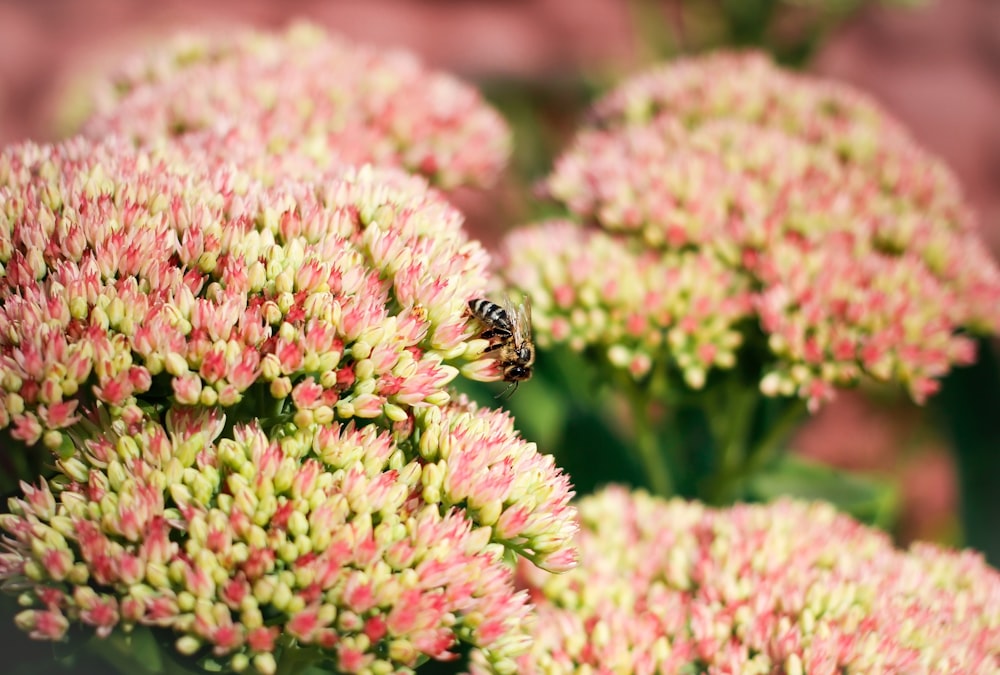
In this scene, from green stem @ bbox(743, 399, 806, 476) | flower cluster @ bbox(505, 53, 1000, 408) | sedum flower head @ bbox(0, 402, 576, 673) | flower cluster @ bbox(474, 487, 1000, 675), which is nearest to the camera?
sedum flower head @ bbox(0, 402, 576, 673)

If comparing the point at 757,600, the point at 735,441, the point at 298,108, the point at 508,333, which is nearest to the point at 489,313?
the point at 508,333

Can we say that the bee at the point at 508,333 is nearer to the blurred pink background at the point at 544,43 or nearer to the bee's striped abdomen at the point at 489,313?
the bee's striped abdomen at the point at 489,313

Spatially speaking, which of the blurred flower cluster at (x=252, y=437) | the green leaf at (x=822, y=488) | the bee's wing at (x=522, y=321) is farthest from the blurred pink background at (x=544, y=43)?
the blurred flower cluster at (x=252, y=437)

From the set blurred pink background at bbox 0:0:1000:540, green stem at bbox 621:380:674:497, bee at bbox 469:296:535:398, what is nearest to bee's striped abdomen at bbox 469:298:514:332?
bee at bbox 469:296:535:398

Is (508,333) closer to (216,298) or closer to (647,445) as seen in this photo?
(216,298)

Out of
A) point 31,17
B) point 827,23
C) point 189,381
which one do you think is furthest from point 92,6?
point 189,381

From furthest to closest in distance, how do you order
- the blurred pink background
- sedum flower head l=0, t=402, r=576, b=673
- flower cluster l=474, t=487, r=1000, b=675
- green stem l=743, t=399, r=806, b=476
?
the blurred pink background
green stem l=743, t=399, r=806, b=476
flower cluster l=474, t=487, r=1000, b=675
sedum flower head l=0, t=402, r=576, b=673

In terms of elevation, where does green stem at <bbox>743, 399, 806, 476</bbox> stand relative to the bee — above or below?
above

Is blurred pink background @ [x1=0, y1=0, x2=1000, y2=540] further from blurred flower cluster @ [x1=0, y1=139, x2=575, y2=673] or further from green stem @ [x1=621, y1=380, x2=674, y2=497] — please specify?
blurred flower cluster @ [x1=0, y1=139, x2=575, y2=673]
